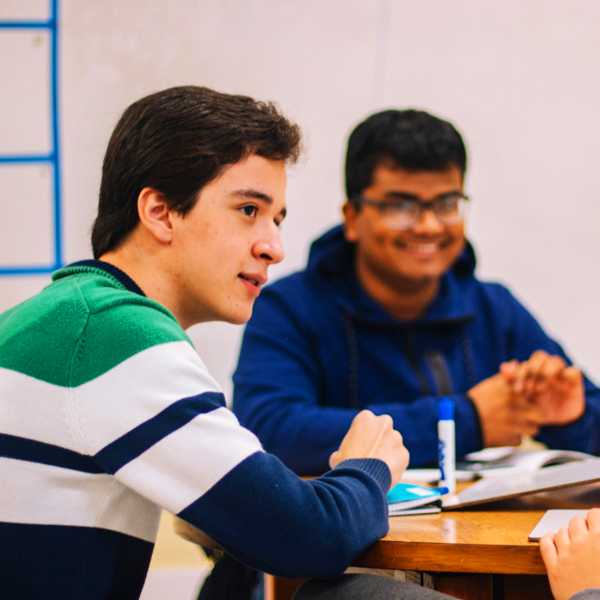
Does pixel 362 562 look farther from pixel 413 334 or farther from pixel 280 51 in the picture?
pixel 280 51

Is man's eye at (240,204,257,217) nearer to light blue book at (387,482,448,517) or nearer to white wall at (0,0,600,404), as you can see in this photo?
light blue book at (387,482,448,517)

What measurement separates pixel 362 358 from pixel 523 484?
77 cm

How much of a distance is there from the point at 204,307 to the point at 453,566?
1.54ft

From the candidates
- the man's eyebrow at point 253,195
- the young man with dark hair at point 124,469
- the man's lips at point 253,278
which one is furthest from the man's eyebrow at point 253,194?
the young man with dark hair at point 124,469

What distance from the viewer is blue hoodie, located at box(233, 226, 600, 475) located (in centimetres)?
145

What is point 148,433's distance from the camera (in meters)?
0.74

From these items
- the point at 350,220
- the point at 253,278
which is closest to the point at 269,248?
the point at 253,278

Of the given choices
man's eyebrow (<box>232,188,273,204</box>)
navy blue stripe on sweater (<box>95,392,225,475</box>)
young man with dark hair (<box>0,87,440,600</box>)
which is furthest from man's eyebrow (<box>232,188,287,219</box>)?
navy blue stripe on sweater (<box>95,392,225,475</box>)

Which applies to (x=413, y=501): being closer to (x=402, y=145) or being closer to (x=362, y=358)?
(x=362, y=358)

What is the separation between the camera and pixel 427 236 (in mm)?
1793

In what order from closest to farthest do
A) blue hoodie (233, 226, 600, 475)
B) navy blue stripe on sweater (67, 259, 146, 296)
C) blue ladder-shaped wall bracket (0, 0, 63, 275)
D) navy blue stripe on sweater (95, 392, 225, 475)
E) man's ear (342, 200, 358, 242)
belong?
navy blue stripe on sweater (95, 392, 225, 475), navy blue stripe on sweater (67, 259, 146, 296), blue hoodie (233, 226, 600, 475), man's ear (342, 200, 358, 242), blue ladder-shaped wall bracket (0, 0, 63, 275)

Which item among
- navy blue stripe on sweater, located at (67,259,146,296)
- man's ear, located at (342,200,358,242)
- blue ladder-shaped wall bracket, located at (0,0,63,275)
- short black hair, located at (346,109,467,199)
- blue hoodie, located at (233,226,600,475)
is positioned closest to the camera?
navy blue stripe on sweater, located at (67,259,146,296)

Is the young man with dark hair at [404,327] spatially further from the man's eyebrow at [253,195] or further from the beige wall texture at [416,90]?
the man's eyebrow at [253,195]

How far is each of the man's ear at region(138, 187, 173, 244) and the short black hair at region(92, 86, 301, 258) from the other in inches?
0.5
